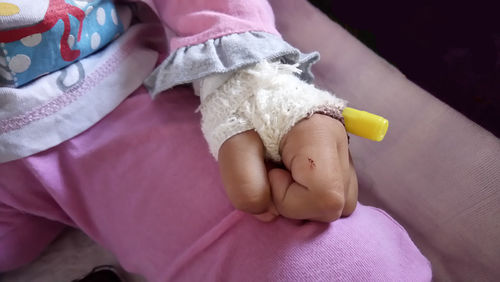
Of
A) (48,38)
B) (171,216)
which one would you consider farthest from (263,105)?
(48,38)

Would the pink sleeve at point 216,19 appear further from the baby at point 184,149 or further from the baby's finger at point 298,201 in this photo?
the baby's finger at point 298,201

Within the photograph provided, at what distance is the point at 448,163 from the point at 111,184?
1.96 feet

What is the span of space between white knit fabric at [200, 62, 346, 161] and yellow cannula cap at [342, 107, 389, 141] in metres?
0.02

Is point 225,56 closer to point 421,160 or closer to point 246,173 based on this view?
point 246,173

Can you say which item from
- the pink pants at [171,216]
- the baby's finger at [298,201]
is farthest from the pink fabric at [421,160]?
the baby's finger at [298,201]

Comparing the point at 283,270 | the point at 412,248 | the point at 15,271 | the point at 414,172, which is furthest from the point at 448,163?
the point at 15,271

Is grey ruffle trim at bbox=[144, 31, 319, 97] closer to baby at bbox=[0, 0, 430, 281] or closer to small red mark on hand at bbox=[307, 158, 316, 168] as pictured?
baby at bbox=[0, 0, 430, 281]

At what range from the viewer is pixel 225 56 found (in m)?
0.58

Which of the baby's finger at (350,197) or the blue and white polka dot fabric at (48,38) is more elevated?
the blue and white polka dot fabric at (48,38)

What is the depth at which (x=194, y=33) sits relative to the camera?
0.65 m

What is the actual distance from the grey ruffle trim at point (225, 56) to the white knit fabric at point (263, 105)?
0.02 meters

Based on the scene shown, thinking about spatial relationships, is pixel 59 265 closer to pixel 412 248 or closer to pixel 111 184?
pixel 111 184

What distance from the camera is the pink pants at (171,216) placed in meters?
0.52

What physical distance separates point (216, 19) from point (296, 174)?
31 cm
